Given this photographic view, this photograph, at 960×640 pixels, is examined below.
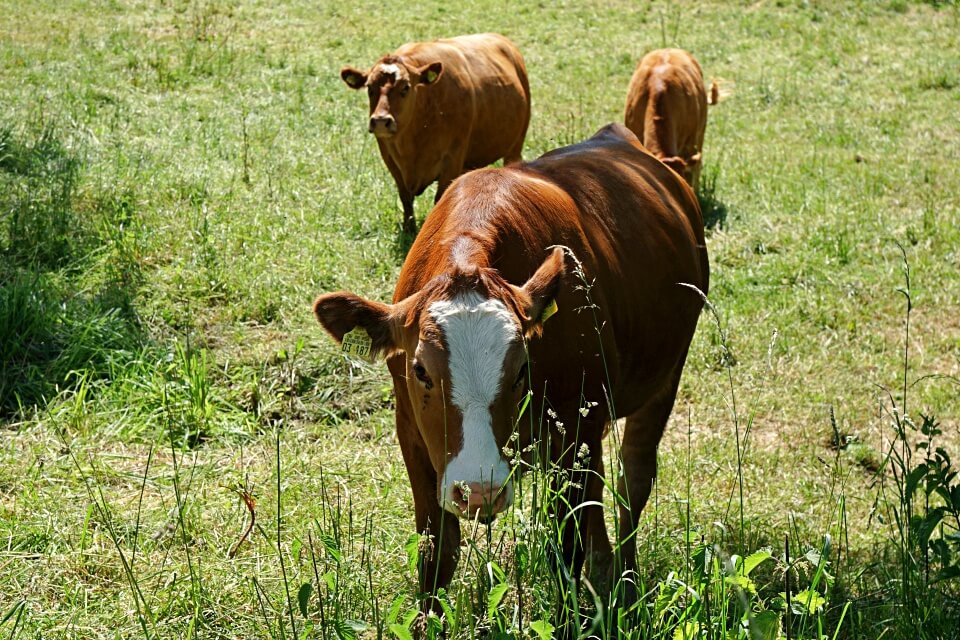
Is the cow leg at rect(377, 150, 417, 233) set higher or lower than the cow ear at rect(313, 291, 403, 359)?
lower

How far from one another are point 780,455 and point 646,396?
157cm

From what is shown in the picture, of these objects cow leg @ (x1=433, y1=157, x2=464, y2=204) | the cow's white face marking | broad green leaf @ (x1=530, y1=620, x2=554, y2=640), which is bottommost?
cow leg @ (x1=433, y1=157, x2=464, y2=204)

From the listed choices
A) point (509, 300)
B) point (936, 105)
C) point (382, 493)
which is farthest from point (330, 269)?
point (936, 105)

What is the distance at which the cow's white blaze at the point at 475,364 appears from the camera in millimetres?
3555

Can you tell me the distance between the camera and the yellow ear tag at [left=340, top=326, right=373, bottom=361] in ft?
13.0

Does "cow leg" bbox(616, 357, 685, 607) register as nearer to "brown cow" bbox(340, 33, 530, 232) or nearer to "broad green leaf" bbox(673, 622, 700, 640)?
"broad green leaf" bbox(673, 622, 700, 640)

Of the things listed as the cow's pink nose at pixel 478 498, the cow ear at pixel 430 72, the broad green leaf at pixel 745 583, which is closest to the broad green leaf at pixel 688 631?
the broad green leaf at pixel 745 583

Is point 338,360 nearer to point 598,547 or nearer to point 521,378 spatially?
point 598,547

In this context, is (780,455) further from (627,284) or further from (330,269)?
(330,269)

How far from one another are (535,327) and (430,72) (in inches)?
236

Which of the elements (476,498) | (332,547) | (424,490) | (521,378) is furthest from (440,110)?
(332,547)

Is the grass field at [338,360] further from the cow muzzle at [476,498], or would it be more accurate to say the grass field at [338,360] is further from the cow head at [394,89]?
the cow head at [394,89]

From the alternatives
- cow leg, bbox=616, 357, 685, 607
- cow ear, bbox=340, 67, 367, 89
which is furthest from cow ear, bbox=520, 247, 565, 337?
cow ear, bbox=340, 67, 367, 89

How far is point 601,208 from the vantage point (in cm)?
486
